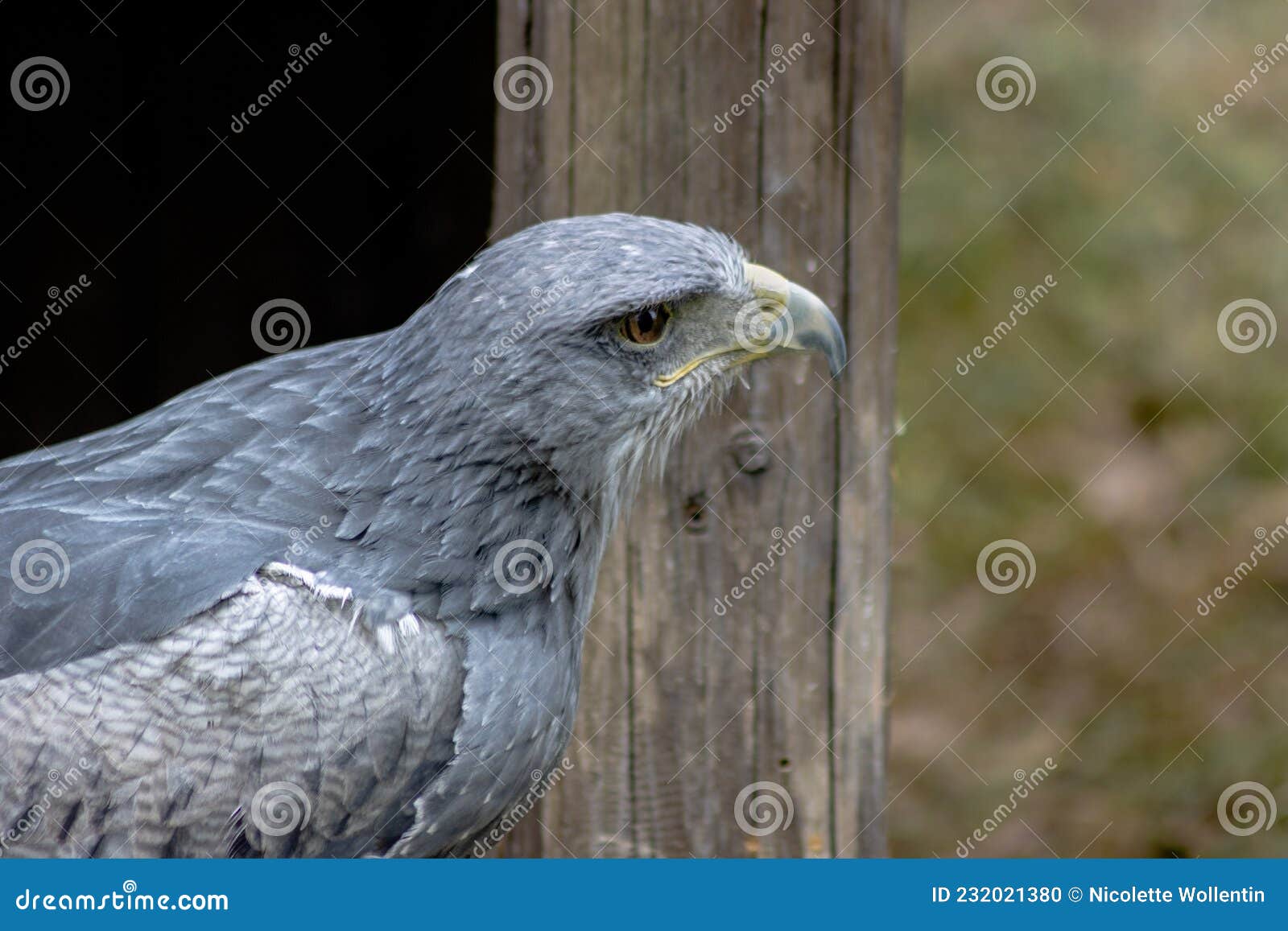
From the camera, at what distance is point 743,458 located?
4695 millimetres

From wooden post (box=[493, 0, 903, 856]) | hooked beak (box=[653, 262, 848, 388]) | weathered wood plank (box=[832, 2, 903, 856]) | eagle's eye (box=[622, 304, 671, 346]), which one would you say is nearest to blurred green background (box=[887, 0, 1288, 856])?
weathered wood plank (box=[832, 2, 903, 856])

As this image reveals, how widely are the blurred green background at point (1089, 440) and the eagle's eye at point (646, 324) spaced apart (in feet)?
16.1

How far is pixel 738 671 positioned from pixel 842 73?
1955 mm

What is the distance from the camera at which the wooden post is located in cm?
452

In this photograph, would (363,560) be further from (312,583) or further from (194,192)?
(194,192)

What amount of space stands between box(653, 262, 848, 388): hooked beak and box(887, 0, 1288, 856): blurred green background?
15.1 feet

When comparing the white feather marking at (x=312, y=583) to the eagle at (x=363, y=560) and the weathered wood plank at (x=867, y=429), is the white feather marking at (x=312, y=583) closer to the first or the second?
the eagle at (x=363, y=560)

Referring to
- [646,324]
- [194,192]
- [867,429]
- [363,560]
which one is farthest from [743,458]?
[194,192]

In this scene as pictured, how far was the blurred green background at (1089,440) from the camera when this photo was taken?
831 centimetres

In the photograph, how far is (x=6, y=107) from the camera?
6906mm

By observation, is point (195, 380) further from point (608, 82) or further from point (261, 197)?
point (608, 82)

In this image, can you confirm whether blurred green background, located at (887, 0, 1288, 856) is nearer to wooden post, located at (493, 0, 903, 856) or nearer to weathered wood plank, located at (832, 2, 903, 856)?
weathered wood plank, located at (832, 2, 903, 856)

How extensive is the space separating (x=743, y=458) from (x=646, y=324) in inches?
34.2

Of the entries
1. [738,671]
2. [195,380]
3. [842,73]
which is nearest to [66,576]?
[738,671]
